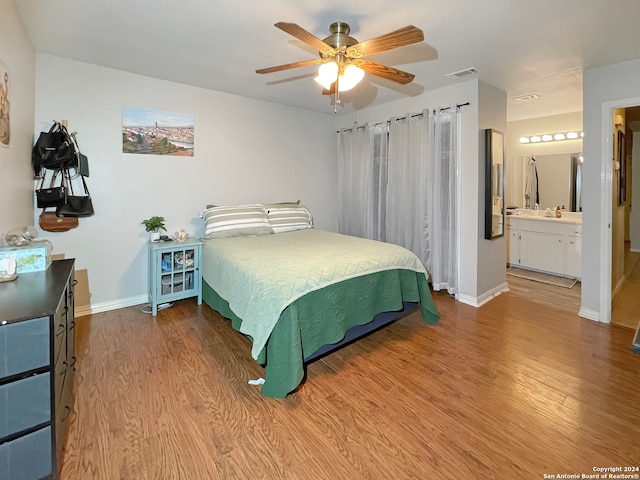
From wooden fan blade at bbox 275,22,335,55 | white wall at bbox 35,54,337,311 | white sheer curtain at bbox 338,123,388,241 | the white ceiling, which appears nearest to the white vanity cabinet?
the white ceiling

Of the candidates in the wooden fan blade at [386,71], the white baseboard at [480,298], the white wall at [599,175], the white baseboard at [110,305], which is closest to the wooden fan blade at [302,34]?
the wooden fan blade at [386,71]

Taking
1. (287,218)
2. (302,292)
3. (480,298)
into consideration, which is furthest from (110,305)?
(480,298)

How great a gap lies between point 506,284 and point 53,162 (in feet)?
16.4

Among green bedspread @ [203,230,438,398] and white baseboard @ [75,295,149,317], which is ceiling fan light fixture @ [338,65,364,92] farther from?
white baseboard @ [75,295,149,317]

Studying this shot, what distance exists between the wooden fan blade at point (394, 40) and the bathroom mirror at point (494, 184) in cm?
209

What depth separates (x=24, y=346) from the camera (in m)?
1.21

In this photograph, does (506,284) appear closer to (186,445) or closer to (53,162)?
(186,445)

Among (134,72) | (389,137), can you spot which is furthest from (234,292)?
(389,137)

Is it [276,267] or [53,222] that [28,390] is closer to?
[276,267]

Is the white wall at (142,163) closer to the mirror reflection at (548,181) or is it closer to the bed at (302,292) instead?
the bed at (302,292)

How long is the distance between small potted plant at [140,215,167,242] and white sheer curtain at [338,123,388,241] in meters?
2.63

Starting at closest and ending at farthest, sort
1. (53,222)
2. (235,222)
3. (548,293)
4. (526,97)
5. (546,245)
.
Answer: (53,222)
(235,222)
(548,293)
(526,97)
(546,245)

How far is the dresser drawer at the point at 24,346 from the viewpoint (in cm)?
117

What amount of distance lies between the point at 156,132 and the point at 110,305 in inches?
74.6
